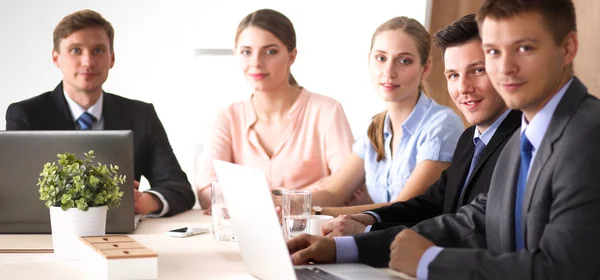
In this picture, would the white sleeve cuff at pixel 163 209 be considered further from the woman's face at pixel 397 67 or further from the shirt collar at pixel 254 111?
the woman's face at pixel 397 67

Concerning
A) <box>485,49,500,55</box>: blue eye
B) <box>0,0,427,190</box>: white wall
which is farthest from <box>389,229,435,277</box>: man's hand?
<box>0,0,427,190</box>: white wall

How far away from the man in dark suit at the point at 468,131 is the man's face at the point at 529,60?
629 millimetres

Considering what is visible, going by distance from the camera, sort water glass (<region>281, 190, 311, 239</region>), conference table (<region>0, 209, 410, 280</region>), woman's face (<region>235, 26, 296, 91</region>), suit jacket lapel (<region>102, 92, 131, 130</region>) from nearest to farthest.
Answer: conference table (<region>0, 209, 410, 280</region>) < water glass (<region>281, 190, 311, 239</region>) < suit jacket lapel (<region>102, 92, 131, 130</region>) < woman's face (<region>235, 26, 296, 91</region>)

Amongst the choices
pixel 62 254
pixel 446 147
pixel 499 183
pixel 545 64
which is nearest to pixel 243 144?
pixel 446 147

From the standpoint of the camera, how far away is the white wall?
5188mm

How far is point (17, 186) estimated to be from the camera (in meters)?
2.13

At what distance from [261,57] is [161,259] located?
5.27ft

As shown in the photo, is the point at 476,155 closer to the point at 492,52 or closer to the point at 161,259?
the point at 492,52

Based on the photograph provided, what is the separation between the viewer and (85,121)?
303 cm

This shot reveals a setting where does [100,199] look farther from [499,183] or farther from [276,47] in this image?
[276,47]

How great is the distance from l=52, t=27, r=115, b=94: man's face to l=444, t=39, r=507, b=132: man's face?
1.48 m

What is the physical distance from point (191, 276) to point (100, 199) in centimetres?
40

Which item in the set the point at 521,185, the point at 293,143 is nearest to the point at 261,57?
the point at 293,143

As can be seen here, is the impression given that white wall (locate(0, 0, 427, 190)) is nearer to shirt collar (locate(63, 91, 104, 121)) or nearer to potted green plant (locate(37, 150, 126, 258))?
shirt collar (locate(63, 91, 104, 121))
